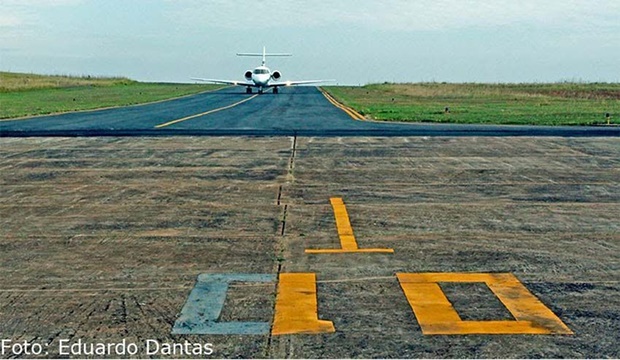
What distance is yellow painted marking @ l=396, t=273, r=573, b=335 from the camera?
5.40 metres

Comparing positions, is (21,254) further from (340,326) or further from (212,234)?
(340,326)

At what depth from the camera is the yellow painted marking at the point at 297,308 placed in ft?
17.7

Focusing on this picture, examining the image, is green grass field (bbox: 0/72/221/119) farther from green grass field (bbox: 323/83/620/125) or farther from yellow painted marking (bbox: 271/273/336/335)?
yellow painted marking (bbox: 271/273/336/335)

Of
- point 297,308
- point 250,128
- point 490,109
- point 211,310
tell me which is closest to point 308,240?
point 297,308

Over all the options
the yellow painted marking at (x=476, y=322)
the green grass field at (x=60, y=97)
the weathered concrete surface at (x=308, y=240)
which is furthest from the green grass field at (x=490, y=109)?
the yellow painted marking at (x=476, y=322)

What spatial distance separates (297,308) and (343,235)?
2.88 metres

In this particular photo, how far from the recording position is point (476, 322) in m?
5.56

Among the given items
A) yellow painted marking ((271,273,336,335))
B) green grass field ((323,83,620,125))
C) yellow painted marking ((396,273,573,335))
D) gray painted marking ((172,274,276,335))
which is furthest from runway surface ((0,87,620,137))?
yellow painted marking ((271,273,336,335))

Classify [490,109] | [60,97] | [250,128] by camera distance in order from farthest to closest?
[60,97], [490,109], [250,128]

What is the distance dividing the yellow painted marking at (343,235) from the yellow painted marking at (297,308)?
38.6 inches

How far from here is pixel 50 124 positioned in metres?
25.8

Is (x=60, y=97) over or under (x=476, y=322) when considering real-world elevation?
under

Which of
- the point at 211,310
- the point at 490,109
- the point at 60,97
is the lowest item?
the point at 60,97

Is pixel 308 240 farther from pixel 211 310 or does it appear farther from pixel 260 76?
pixel 260 76
